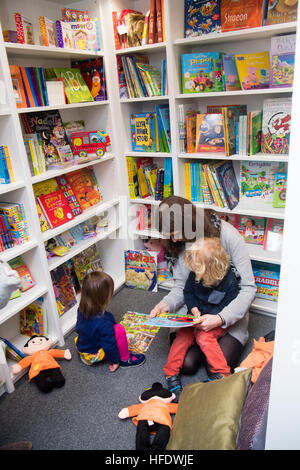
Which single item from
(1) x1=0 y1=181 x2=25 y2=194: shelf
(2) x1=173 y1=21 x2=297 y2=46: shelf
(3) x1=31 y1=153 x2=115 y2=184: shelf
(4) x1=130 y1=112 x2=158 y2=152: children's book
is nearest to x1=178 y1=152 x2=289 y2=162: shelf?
(4) x1=130 y1=112 x2=158 y2=152: children's book

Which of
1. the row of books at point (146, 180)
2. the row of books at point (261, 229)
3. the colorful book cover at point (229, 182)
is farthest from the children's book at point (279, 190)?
the row of books at point (146, 180)

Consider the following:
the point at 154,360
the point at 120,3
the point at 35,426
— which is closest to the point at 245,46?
the point at 120,3

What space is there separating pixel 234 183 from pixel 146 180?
0.67 m

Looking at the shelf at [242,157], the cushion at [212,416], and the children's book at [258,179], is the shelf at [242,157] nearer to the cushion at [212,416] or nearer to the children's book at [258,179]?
the children's book at [258,179]

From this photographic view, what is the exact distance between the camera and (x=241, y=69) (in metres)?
2.01

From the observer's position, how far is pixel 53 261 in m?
2.21

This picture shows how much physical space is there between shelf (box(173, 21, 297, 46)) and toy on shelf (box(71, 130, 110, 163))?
78cm

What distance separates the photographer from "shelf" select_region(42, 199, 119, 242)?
213cm

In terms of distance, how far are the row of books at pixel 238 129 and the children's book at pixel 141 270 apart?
2.85ft

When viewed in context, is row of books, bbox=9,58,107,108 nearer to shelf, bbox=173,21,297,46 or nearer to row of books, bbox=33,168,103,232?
row of books, bbox=33,168,103,232

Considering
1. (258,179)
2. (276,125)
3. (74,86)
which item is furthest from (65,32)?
(258,179)

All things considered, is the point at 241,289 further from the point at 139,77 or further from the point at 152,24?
the point at 152,24
